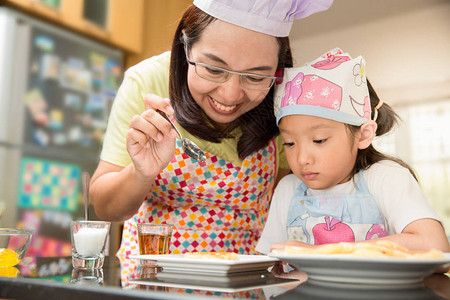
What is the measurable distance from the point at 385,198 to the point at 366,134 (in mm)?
192

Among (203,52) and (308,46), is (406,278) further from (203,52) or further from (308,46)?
(308,46)

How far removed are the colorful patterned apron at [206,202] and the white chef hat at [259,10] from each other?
449 mm

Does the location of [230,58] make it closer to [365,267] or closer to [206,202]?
[206,202]

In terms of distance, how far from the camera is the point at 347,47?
406cm

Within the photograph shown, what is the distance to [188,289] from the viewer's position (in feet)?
1.95

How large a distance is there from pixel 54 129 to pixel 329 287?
2.95m

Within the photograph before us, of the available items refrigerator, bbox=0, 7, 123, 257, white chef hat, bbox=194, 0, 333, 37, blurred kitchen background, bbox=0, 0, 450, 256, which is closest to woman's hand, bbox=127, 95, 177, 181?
white chef hat, bbox=194, 0, 333, 37

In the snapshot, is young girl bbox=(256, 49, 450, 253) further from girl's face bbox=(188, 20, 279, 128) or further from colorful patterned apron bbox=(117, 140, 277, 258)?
colorful patterned apron bbox=(117, 140, 277, 258)

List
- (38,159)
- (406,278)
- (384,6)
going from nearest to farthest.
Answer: (406,278) → (38,159) → (384,6)

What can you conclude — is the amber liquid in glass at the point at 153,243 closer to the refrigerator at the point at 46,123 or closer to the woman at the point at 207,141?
the woman at the point at 207,141

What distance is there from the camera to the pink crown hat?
119cm

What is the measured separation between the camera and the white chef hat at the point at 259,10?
1186mm

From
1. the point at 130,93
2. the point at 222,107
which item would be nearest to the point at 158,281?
the point at 222,107

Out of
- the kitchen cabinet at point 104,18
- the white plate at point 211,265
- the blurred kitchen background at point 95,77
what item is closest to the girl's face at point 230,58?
the white plate at point 211,265
